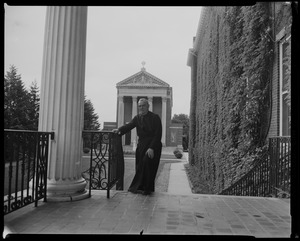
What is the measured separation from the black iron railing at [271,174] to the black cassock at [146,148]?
7.25 ft

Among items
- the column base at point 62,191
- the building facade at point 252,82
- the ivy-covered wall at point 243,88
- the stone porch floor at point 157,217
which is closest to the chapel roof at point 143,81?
the ivy-covered wall at point 243,88

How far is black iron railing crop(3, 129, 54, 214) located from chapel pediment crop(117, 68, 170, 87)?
23.9 meters

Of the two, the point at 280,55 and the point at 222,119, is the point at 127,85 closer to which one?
the point at 222,119

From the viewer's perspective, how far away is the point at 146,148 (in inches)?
204

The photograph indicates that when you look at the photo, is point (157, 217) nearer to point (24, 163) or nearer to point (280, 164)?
point (24, 163)

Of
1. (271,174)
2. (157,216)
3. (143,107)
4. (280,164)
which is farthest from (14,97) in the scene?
(271,174)

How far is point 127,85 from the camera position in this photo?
89.2 ft

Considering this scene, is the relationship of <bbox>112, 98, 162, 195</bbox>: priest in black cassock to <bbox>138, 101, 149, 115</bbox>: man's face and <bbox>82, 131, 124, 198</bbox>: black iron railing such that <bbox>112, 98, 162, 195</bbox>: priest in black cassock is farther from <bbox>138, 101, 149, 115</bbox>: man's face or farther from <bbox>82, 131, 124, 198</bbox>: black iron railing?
<bbox>82, 131, 124, 198</bbox>: black iron railing

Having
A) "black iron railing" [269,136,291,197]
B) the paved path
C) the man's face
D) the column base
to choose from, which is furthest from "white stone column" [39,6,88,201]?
"black iron railing" [269,136,291,197]

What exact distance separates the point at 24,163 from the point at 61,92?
3.86ft
